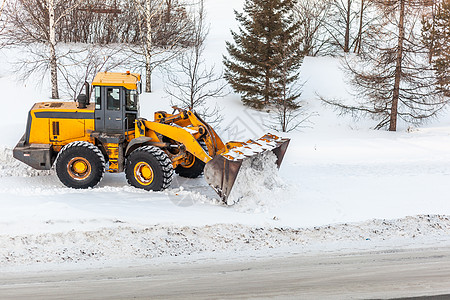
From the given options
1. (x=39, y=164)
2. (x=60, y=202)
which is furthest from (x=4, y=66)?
(x=60, y=202)

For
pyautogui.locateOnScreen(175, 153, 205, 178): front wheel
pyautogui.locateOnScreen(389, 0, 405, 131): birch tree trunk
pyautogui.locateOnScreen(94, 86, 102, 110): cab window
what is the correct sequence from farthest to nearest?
1. pyautogui.locateOnScreen(389, 0, 405, 131): birch tree trunk
2. pyautogui.locateOnScreen(175, 153, 205, 178): front wheel
3. pyautogui.locateOnScreen(94, 86, 102, 110): cab window

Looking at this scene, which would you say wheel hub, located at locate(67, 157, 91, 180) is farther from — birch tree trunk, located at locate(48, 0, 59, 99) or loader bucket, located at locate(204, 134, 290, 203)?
birch tree trunk, located at locate(48, 0, 59, 99)

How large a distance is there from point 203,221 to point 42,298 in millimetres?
3040

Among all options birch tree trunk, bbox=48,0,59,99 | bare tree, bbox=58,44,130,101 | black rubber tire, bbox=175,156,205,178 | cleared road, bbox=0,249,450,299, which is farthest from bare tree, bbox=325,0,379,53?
cleared road, bbox=0,249,450,299

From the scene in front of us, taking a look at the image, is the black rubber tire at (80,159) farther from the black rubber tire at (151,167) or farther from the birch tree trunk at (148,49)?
the birch tree trunk at (148,49)

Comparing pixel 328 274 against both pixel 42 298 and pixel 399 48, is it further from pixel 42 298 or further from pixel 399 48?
pixel 399 48

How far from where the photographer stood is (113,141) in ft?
32.1

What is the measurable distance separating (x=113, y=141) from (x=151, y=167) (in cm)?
A: 109

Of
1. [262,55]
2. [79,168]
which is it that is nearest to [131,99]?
[79,168]

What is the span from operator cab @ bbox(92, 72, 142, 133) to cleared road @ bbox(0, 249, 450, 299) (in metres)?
4.35

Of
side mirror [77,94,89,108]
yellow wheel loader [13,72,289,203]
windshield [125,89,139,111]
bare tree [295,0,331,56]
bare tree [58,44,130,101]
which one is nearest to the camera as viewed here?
yellow wheel loader [13,72,289,203]

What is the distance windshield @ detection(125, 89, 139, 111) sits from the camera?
981 cm

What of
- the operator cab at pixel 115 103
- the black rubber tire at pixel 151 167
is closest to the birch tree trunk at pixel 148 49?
the operator cab at pixel 115 103

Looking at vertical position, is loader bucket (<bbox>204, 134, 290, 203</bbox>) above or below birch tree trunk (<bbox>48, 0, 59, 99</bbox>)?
below
